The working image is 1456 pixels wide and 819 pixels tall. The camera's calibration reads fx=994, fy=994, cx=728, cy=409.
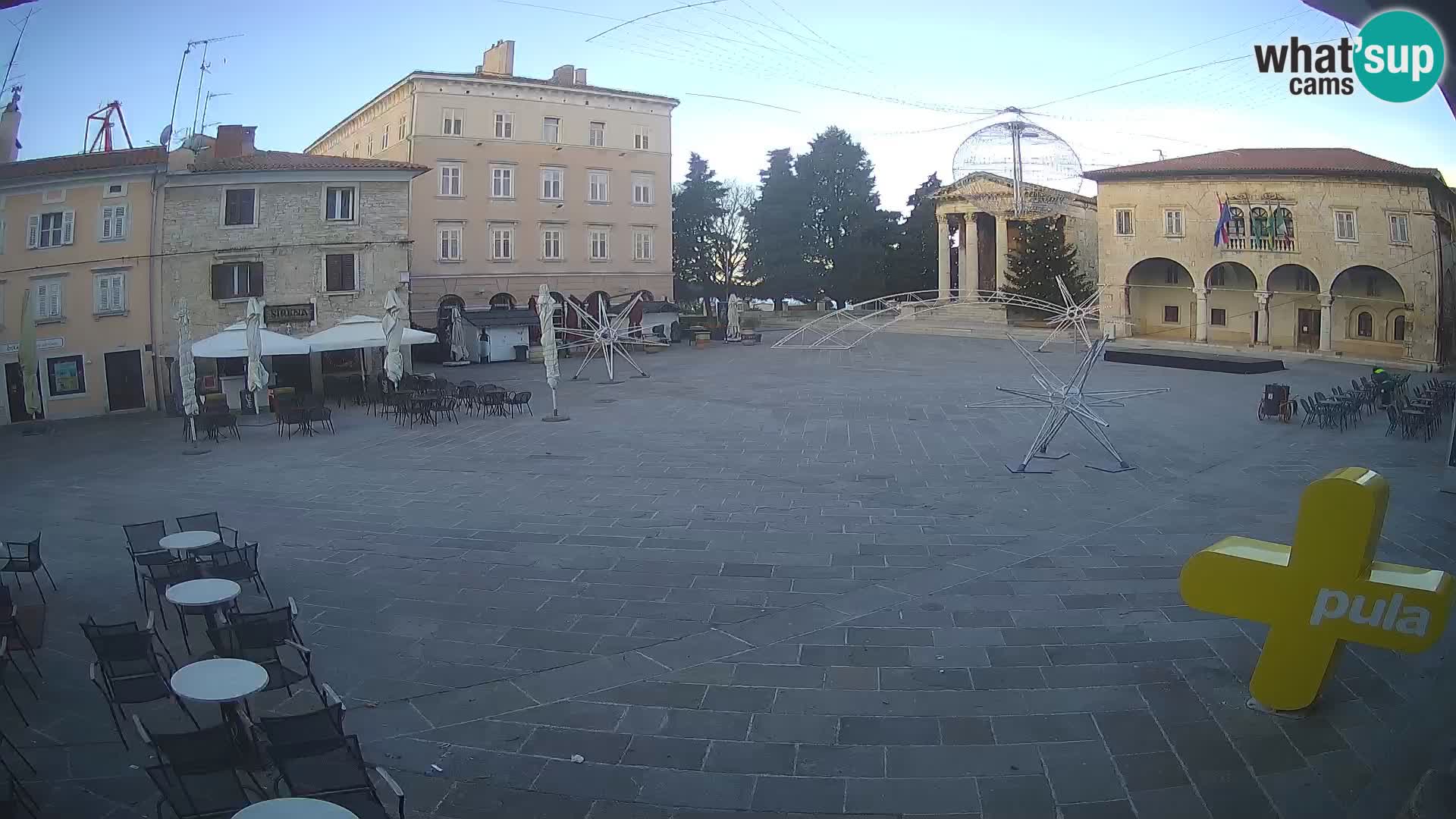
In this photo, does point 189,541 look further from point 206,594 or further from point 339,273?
point 339,273

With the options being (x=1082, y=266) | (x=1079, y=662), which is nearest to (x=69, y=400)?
(x=1079, y=662)

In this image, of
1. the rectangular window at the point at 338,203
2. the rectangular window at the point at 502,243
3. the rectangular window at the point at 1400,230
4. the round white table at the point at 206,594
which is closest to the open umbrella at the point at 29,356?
the rectangular window at the point at 338,203

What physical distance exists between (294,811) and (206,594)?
3.82 metres

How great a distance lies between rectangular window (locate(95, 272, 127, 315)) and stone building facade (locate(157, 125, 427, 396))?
1301 mm

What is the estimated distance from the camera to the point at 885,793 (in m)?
5.27

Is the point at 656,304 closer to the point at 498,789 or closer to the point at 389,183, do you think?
the point at 389,183

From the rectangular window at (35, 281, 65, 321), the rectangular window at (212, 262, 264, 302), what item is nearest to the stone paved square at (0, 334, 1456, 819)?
the rectangular window at (35, 281, 65, 321)

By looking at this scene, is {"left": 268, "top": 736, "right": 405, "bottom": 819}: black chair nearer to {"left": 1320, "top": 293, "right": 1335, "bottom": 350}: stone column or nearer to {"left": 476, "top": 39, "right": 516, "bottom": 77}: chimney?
{"left": 1320, "top": 293, "right": 1335, "bottom": 350}: stone column

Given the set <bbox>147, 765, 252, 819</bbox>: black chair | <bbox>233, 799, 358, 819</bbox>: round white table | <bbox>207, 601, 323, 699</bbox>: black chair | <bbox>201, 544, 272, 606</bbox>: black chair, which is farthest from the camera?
<bbox>201, 544, 272, 606</bbox>: black chair

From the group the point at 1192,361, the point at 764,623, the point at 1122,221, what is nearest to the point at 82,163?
the point at 764,623

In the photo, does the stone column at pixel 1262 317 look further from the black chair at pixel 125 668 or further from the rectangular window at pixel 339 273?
the black chair at pixel 125 668

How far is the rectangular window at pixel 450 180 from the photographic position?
40.6m

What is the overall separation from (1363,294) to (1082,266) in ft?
122

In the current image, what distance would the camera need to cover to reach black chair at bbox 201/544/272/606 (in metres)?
8.43
